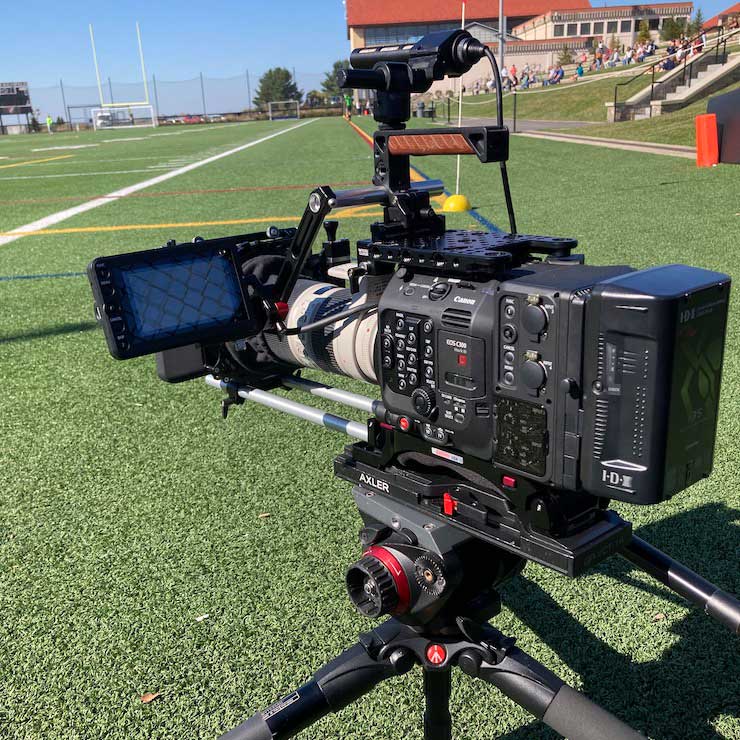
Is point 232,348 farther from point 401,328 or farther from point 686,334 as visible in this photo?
point 686,334

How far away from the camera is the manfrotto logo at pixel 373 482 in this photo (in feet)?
5.31

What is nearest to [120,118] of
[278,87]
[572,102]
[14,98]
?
[14,98]

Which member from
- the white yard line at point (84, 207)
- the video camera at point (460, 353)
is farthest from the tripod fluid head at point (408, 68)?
the white yard line at point (84, 207)

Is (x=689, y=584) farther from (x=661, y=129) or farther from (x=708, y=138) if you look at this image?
(x=661, y=129)

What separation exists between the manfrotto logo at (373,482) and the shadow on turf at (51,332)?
13.0 ft

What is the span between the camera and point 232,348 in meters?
2.09

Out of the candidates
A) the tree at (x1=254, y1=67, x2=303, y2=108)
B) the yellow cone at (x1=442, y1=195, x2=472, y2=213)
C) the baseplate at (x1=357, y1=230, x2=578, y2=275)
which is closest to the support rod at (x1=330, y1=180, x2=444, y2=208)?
the baseplate at (x1=357, y1=230, x2=578, y2=275)

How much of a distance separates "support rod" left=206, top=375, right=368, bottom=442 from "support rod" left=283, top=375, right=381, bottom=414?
0.15 ft

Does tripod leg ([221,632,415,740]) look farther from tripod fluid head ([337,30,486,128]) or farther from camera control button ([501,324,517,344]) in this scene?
tripod fluid head ([337,30,486,128])

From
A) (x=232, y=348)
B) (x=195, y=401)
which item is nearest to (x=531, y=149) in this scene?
(x=195, y=401)

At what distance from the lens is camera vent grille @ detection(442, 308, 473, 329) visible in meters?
1.25

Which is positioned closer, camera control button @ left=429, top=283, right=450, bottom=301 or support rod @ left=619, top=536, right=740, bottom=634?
camera control button @ left=429, top=283, right=450, bottom=301

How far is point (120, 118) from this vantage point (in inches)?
2926

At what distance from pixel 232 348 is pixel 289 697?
1.01m
